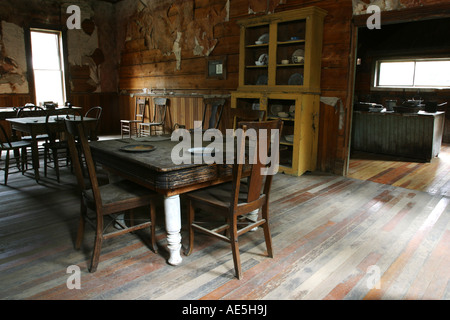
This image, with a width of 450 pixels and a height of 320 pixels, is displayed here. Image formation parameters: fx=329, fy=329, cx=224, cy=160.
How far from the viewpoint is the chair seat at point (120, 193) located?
2199 mm

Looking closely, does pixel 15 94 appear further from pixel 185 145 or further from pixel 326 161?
pixel 326 161

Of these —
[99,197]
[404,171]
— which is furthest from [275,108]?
[99,197]

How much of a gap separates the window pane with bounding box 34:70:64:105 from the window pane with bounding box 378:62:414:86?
818cm

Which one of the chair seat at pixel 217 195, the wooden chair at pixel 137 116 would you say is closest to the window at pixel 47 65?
the wooden chair at pixel 137 116

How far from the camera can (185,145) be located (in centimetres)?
276

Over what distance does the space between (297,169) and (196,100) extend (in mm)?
2727

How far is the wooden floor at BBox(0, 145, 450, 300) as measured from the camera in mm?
1957

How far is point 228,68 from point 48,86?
4.41 metres

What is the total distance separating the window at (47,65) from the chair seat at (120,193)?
5853 mm

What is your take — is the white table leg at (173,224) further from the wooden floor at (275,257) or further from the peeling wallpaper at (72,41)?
the peeling wallpaper at (72,41)

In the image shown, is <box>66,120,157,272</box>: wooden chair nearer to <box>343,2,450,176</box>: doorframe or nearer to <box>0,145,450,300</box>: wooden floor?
<box>0,145,450,300</box>: wooden floor

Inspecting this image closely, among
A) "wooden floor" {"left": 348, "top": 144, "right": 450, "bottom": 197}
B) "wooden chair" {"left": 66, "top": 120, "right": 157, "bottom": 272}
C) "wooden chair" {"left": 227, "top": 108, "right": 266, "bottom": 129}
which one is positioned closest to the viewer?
"wooden chair" {"left": 66, "top": 120, "right": 157, "bottom": 272}

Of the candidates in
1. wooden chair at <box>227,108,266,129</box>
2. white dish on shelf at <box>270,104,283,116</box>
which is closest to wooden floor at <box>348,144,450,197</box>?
white dish on shelf at <box>270,104,283,116</box>

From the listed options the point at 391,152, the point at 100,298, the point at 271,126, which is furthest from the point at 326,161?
the point at 100,298
